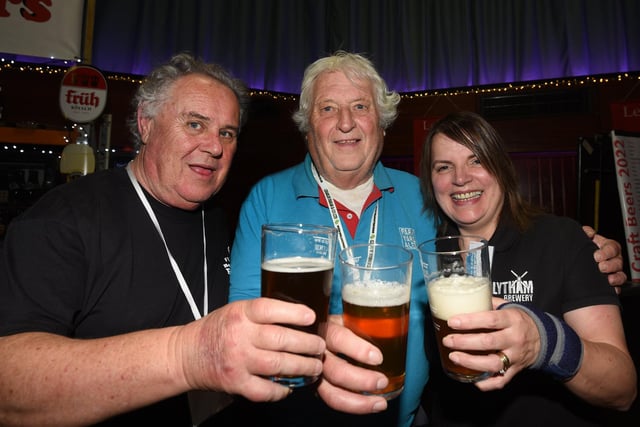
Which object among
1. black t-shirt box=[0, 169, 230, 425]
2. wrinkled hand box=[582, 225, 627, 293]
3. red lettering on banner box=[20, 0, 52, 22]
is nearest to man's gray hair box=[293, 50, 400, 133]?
black t-shirt box=[0, 169, 230, 425]

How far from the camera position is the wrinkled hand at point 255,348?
75 centimetres

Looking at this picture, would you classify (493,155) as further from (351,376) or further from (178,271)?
(178,271)

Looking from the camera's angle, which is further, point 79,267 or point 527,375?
point 527,375

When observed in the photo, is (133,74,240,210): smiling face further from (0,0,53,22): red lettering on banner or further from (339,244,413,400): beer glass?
(0,0,53,22): red lettering on banner

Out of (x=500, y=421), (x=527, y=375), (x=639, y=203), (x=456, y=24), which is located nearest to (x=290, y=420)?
(x=500, y=421)

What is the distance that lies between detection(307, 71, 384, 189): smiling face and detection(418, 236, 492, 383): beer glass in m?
0.92

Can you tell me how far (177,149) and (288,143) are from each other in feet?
14.7

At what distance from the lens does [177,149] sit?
1770 mm

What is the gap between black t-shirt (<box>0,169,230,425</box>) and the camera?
1.24 meters

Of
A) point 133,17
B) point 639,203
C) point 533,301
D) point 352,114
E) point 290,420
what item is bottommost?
point 290,420

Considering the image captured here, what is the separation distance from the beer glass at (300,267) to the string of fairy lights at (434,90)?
4.80 m

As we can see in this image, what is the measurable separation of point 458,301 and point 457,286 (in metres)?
0.04

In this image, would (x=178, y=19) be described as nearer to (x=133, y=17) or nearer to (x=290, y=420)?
(x=133, y=17)

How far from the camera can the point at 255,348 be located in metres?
0.76
